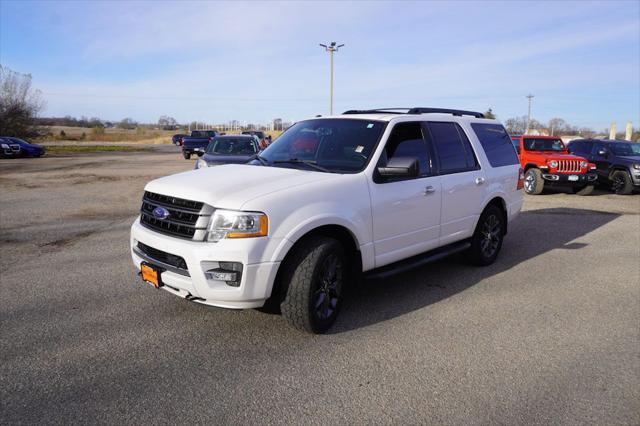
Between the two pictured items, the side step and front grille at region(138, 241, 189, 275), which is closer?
front grille at region(138, 241, 189, 275)

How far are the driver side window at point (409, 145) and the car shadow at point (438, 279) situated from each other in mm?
1296

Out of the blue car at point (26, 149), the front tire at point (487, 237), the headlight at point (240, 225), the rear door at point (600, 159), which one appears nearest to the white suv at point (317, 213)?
the headlight at point (240, 225)

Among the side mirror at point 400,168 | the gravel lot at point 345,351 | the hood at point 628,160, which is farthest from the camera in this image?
the hood at point 628,160

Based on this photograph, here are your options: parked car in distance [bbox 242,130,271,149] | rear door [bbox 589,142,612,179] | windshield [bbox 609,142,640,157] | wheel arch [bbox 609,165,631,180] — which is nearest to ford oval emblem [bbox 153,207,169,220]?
parked car in distance [bbox 242,130,271,149]

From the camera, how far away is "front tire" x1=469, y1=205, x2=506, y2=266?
600cm

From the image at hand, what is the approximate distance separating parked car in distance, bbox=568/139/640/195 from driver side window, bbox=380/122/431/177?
40.0ft

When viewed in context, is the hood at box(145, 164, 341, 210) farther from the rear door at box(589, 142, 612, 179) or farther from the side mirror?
the rear door at box(589, 142, 612, 179)

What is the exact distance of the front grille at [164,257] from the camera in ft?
12.1

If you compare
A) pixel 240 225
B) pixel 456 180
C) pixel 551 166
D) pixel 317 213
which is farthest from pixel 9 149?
pixel 317 213

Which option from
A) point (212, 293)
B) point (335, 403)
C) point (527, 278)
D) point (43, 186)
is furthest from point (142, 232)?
point (43, 186)

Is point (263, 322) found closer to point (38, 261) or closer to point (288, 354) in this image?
point (288, 354)

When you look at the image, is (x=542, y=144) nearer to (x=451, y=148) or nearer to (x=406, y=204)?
(x=451, y=148)

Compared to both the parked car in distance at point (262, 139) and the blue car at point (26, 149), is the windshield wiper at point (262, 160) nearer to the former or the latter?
the parked car in distance at point (262, 139)

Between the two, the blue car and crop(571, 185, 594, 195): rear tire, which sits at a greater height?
the blue car
